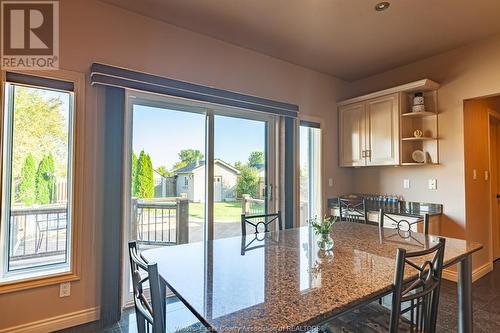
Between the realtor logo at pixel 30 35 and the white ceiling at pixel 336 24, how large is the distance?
0.51 meters

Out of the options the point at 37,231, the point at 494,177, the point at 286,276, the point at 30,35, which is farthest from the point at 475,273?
the point at 30,35

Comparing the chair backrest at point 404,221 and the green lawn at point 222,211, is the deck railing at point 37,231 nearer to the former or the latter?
the green lawn at point 222,211

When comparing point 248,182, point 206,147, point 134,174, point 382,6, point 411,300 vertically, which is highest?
point 382,6

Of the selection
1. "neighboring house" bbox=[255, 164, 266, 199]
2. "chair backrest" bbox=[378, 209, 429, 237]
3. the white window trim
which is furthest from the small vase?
the white window trim

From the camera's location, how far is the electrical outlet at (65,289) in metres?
2.26

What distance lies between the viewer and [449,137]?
330cm

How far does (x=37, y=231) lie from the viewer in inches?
91.0

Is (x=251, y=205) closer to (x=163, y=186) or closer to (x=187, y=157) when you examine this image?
(x=187, y=157)

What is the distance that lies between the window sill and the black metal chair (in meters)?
2.05

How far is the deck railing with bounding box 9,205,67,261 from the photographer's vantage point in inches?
87.2

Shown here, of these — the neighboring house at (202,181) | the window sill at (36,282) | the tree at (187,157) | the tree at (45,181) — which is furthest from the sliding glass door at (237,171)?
the tree at (45,181)

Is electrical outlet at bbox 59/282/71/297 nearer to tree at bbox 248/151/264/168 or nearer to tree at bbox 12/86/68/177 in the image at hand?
tree at bbox 12/86/68/177

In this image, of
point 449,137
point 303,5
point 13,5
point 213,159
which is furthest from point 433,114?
point 13,5

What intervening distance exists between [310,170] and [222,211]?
61.5 inches
